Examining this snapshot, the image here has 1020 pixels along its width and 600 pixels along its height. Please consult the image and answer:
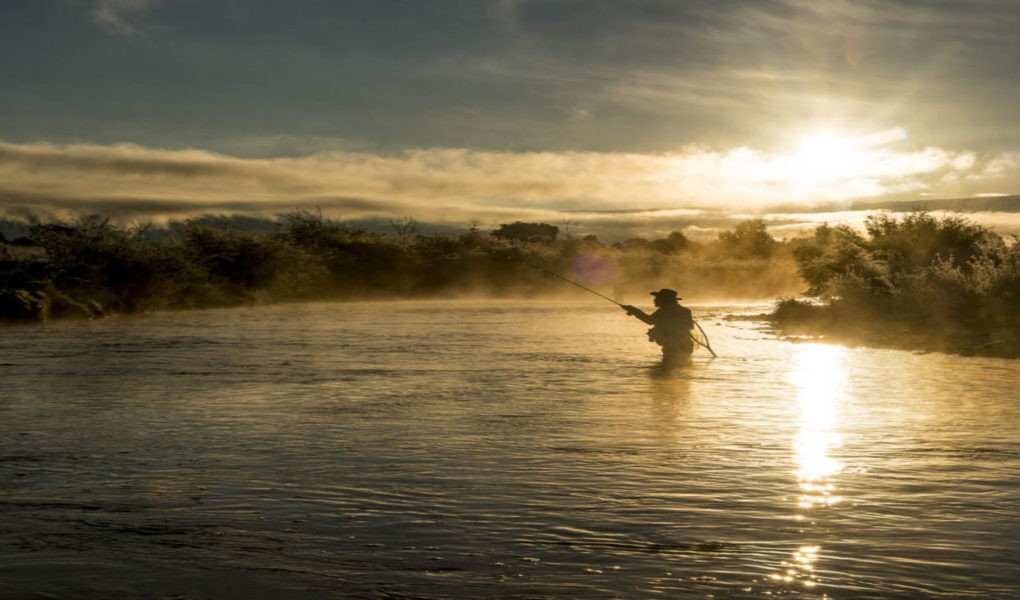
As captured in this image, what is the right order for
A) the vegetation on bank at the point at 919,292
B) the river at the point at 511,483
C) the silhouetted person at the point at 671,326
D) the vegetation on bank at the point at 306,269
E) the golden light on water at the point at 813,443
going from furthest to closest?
the vegetation on bank at the point at 306,269, the vegetation on bank at the point at 919,292, the silhouetted person at the point at 671,326, the golden light on water at the point at 813,443, the river at the point at 511,483

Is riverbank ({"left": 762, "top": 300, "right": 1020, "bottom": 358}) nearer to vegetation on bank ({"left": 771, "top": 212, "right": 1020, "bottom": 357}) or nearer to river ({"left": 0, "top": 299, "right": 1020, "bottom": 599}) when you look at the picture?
vegetation on bank ({"left": 771, "top": 212, "right": 1020, "bottom": 357})

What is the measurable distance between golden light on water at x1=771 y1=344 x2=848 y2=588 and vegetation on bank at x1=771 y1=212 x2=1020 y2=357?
18.9ft

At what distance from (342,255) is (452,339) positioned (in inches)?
1808

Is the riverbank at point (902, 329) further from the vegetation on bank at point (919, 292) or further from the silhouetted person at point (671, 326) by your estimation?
the silhouetted person at point (671, 326)

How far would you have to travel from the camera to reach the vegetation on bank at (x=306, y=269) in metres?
46.8

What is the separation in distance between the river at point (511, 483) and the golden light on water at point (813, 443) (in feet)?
0.14

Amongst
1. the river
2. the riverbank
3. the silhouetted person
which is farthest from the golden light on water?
the riverbank

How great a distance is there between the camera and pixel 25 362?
76.5 feet

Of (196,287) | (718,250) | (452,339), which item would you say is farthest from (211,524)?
(718,250)

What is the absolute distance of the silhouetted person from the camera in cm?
2216

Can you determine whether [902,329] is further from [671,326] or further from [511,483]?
[511,483]

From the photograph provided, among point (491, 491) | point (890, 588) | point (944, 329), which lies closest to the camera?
point (890, 588)

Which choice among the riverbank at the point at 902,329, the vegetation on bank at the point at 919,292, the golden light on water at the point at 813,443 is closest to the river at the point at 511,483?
the golden light on water at the point at 813,443

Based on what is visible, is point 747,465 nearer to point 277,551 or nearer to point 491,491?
point 491,491
